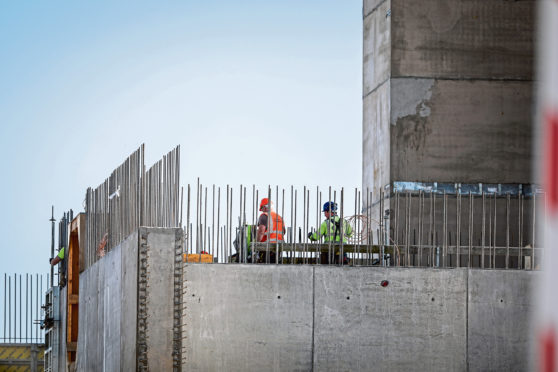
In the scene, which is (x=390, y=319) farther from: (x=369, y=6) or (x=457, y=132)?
(x=369, y=6)

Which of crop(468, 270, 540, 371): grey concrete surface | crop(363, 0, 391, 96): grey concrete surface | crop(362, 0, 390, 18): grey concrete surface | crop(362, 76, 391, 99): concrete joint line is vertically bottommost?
crop(468, 270, 540, 371): grey concrete surface

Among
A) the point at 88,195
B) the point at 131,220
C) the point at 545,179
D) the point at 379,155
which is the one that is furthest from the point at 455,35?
the point at 545,179

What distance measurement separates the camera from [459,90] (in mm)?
21578

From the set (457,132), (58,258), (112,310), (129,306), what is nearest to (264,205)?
(112,310)

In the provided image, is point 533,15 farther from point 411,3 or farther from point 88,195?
point 88,195

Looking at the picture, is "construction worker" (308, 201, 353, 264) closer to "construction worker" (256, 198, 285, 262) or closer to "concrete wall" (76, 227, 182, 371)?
"construction worker" (256, 198, 285, 262)

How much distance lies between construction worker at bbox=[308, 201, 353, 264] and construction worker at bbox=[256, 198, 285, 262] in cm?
58

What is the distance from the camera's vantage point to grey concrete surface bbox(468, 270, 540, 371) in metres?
14.8

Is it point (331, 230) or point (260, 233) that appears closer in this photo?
point (260, 233)

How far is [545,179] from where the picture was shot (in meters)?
2.03

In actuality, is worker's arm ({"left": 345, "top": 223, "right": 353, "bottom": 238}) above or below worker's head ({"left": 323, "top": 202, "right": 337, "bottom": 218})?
below

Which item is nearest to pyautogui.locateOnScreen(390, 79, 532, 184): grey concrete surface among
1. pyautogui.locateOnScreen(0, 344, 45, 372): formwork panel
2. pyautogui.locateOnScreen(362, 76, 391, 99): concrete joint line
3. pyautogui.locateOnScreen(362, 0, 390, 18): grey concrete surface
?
pyautogui.locateOnScreen(362, 76, 391, 99): concrete joint line

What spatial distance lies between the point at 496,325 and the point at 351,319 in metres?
2.06

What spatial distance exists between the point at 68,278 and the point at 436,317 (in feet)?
30.9
